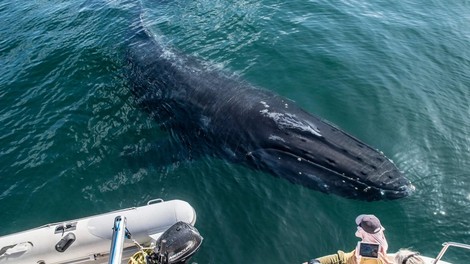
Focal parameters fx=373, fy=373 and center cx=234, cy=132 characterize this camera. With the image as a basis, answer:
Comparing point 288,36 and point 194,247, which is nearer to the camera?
point 194,247

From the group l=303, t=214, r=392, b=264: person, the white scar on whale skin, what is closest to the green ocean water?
the white scar on whale skin

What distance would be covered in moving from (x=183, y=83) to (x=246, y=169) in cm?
443

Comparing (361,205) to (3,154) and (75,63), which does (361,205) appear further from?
(75,63)

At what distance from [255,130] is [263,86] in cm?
430

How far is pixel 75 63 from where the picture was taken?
17.8 meters

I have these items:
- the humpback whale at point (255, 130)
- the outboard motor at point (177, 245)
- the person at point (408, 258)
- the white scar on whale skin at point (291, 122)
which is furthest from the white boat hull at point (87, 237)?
the person at point (408, 258)

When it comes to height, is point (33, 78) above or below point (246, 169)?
above

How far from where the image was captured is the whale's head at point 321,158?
10.4m

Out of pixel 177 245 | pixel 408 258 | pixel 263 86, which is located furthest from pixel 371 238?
pixel 263 86

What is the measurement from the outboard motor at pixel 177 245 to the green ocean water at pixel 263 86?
210 centimetres

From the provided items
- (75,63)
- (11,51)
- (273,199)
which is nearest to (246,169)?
(273,199)

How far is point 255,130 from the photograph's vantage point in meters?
11.9

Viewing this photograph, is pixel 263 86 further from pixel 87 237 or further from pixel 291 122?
pixel 87 237

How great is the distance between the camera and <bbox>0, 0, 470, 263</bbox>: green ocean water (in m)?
10.7
